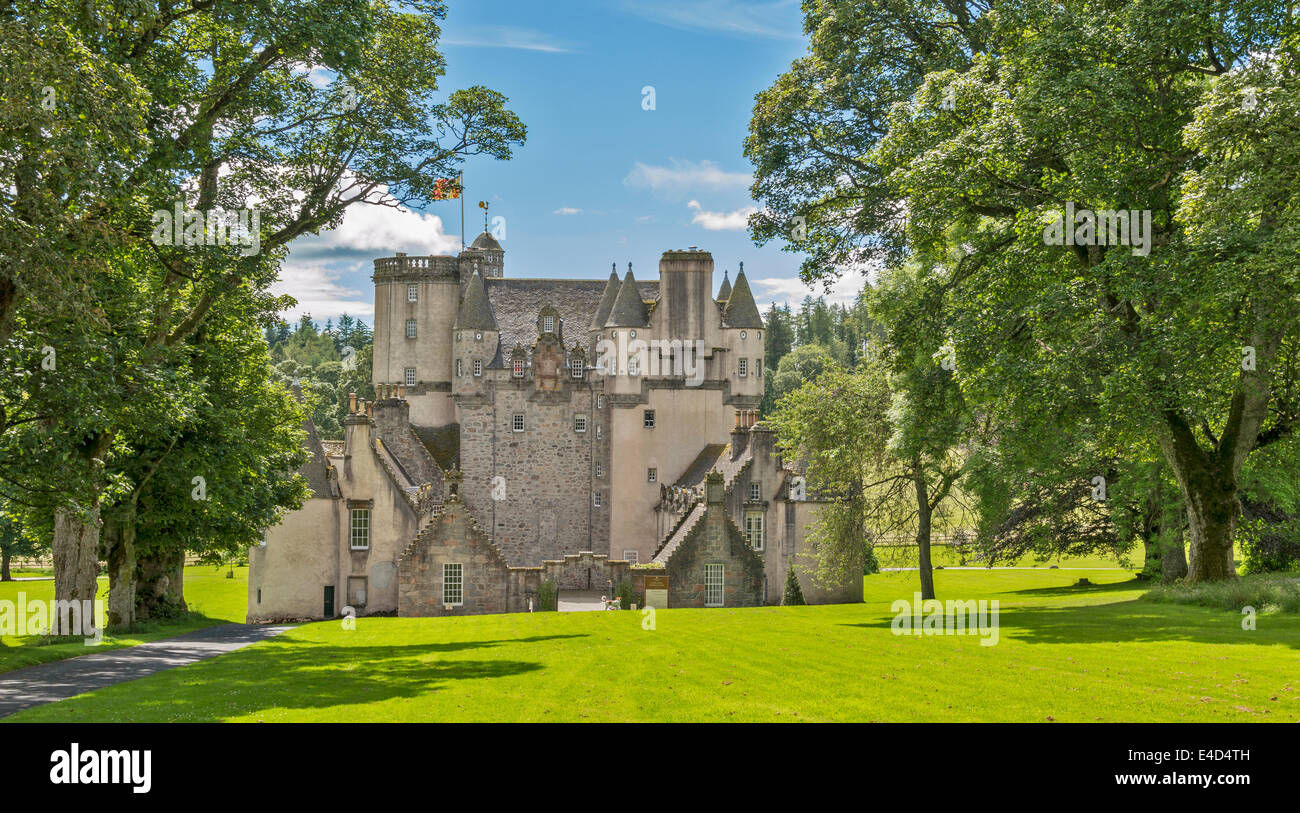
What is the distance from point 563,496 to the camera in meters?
64.6

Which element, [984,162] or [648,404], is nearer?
[984,162]

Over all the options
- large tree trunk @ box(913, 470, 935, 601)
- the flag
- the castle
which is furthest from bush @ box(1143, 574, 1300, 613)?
the flag

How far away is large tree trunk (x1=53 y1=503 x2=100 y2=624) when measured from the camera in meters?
28.1

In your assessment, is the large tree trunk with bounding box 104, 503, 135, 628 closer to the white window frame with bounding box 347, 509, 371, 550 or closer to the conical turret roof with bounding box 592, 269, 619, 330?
the white window frame with bounding box 347, 509, 371, 550

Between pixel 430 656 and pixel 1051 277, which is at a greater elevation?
pixel 1051 277

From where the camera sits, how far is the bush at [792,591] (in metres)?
47.8

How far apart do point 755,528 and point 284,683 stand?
36286 mm

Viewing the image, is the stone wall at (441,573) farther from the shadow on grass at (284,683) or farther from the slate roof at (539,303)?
the slate roof at (539,303)

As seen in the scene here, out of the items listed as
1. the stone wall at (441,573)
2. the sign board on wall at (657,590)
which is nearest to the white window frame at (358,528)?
the stone wall at (441,573)

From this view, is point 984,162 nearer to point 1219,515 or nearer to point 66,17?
point 1219,515

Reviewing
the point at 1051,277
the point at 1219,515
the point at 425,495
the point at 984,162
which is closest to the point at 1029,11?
the point at 984,162

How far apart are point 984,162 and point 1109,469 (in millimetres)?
29348

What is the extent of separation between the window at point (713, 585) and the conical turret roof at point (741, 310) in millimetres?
23813
